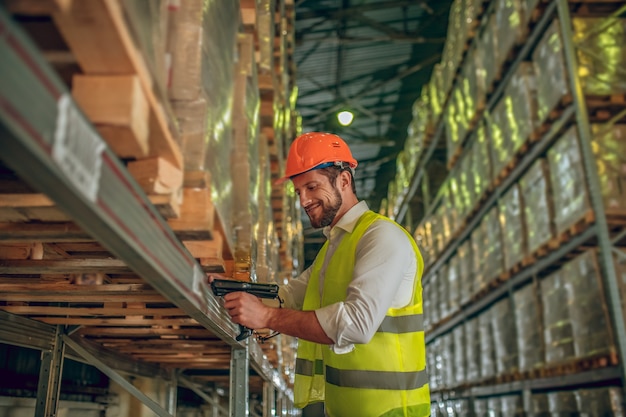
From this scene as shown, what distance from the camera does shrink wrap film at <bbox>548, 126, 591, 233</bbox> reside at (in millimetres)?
4145

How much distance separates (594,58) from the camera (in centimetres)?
441

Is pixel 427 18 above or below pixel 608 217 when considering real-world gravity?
above

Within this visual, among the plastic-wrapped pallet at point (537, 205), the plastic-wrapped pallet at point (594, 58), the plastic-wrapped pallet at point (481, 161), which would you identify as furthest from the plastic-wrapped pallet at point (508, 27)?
the plastic-wrapped pallet at point (537, 205)

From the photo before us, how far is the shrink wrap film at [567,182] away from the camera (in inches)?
163

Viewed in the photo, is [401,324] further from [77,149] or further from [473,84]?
[473,84]

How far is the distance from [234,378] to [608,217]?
2.93 m

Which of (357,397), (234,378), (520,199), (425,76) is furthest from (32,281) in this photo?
(425,76)

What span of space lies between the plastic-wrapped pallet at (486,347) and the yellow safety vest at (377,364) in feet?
14.6

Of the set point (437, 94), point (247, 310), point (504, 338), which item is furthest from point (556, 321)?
point (437, 94)

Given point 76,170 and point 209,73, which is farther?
point 209,73

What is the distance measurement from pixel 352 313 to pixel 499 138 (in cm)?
446

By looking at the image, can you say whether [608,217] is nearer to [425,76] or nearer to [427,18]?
[427,18]

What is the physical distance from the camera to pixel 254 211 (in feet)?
9.41

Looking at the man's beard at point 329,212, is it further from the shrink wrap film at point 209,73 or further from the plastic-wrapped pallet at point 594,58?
the plastic-wrapped pallet at point 594,58
